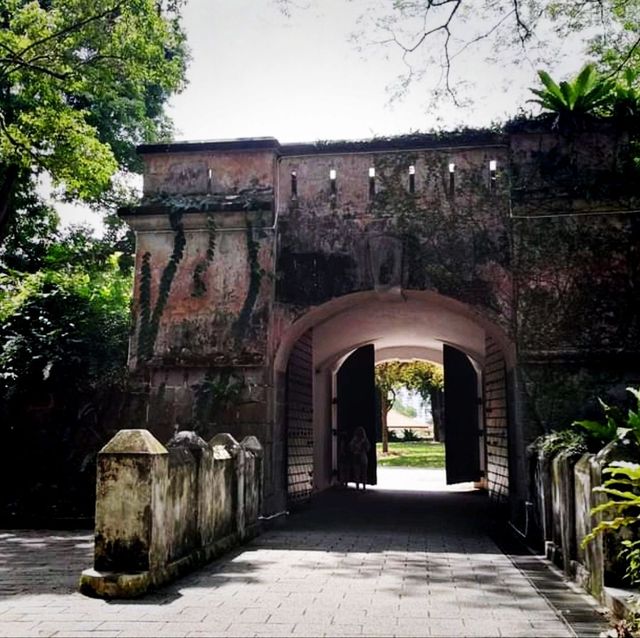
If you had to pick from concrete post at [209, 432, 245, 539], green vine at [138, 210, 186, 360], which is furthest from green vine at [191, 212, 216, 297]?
concrete post at [209, 432, 245, 539]

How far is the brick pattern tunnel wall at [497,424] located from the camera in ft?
34.4

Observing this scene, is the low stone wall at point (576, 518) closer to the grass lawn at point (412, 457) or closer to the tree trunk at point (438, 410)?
the grass lawn at point (412, 457)

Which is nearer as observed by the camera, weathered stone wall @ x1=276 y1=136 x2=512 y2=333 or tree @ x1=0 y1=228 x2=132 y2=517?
weathered stone wall @ x1=276 y1=136 x2=512 y2=333

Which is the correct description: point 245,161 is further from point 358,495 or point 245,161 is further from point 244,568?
point 358,495

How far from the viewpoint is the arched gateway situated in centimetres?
879

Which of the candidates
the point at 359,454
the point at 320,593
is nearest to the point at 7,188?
the point at 359,454

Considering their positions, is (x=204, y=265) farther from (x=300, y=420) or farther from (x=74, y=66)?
(x=74, y=66)

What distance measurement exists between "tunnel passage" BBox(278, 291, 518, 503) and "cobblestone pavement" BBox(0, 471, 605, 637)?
8.14 ft

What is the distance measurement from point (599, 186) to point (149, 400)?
261 inches

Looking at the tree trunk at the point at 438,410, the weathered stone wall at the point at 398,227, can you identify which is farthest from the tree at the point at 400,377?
the weathered stone wall at the point at 398,227

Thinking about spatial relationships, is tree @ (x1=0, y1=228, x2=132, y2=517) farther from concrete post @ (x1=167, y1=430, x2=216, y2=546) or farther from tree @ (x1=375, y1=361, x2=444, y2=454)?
tree @ (x1=375, y1=361, x2=444, y2=454)

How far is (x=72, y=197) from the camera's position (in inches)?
616

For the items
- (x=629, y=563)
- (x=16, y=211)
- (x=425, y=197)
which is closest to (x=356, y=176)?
(x=425, y=197)

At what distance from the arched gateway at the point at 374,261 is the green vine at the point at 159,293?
20mm
